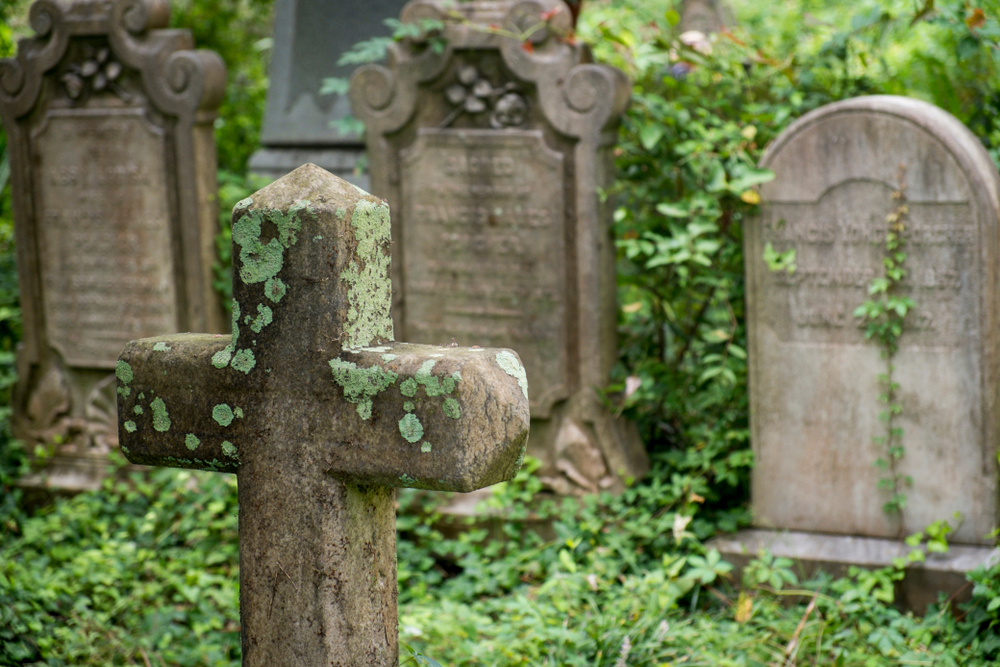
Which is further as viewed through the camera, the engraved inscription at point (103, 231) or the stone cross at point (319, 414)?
the engraved inscription at point (103, 231)

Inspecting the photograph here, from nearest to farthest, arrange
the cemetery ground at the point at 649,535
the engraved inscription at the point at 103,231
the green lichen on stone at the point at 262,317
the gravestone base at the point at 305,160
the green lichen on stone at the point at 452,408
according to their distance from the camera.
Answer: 1. the green lichen on stone at the point at 452,408
2. the green lichen on stone at the point at 262,317
3. the cemetery ground at the point at 649,535
4. the engraved inscription at the point at 103,231
5. the gravestone base at the point at 305,160

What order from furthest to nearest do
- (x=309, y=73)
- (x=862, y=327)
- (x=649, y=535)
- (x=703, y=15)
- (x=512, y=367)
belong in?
(x=703, y=15)
(x=309, y=73)
(x=649, y=535)
(x=862, y=327)
(x=512, y=367)

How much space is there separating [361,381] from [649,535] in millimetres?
2373

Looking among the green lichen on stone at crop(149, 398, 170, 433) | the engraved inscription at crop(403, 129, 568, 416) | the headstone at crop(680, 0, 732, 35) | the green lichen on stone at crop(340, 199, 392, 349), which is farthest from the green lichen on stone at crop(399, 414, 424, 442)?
the headstone at crop(680, 0, 732, 35)

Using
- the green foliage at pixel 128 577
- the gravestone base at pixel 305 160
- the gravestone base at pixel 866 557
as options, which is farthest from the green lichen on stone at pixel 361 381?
the gravestone base at pixel 305 160

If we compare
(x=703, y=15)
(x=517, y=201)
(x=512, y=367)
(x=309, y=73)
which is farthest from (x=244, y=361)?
(x=703, y=15)

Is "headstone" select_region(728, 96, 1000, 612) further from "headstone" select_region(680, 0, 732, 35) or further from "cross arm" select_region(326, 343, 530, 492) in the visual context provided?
"headstone" select_region(680, 0, 732, 35)

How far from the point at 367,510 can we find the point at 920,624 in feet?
7.61

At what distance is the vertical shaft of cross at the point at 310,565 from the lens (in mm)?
1928

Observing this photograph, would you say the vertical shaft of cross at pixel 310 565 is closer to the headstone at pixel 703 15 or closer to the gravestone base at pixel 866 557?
the gravestone base at pixel 866 557

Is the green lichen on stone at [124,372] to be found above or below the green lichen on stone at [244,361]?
below

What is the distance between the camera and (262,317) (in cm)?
190

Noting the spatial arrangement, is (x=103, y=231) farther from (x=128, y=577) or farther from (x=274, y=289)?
(x=274, y=289)

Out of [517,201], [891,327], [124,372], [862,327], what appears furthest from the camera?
[517,201]
